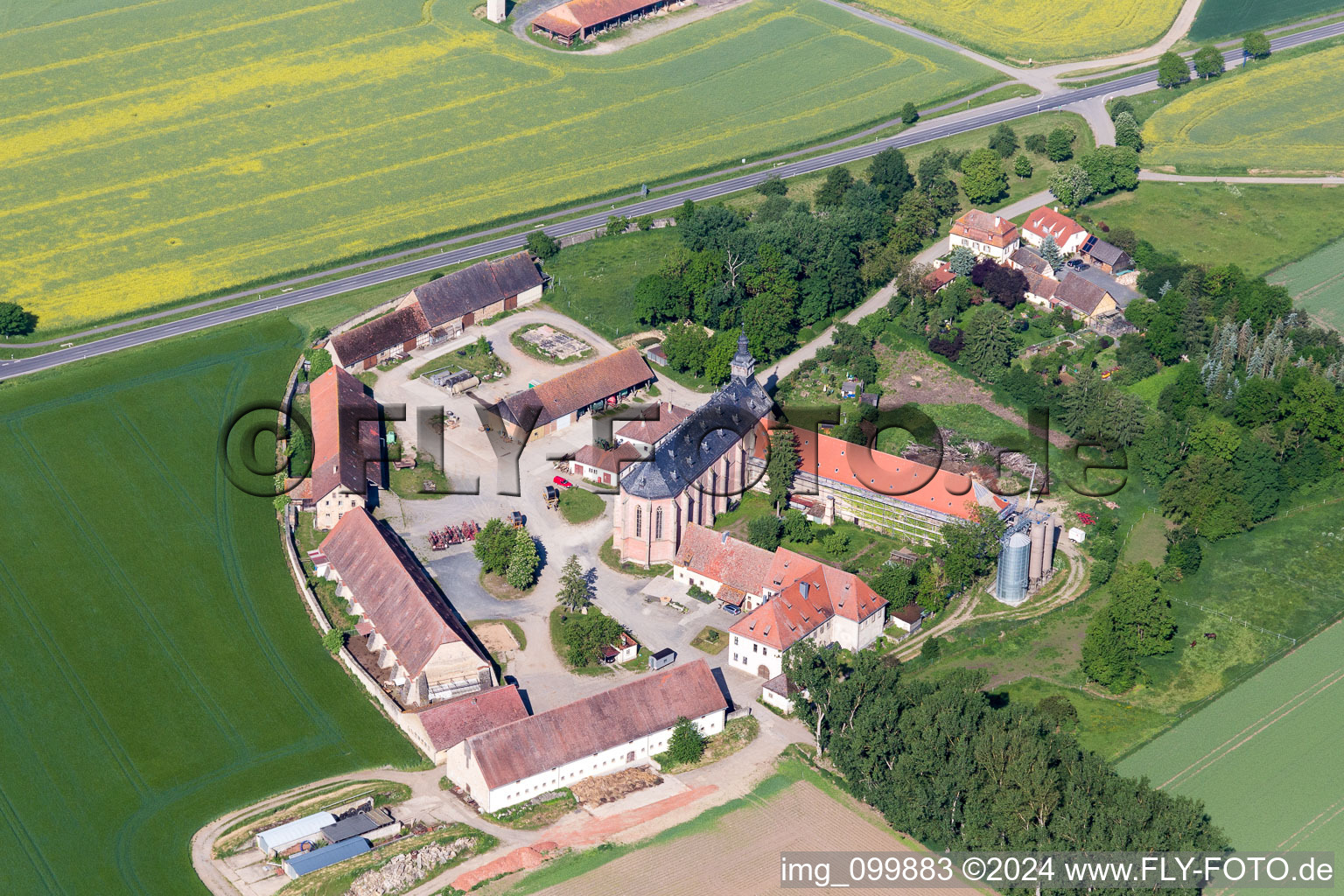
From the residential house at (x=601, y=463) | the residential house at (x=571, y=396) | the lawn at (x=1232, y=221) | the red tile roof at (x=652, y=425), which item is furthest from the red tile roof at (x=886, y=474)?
the lawn at (x=1232, y=221)

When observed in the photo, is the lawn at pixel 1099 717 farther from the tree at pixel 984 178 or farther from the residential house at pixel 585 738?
the tree at pixel 984 178

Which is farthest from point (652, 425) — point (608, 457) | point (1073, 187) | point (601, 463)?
point (1073, 187)

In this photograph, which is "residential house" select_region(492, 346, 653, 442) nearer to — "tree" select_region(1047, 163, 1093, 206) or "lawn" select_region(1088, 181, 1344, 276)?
"tree" select_region(1047, 163, 1093, 206)

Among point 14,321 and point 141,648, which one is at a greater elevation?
point 14,321

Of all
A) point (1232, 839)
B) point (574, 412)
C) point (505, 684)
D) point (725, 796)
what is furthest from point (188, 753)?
point (1232, 839)

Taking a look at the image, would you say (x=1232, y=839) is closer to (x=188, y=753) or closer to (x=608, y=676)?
(x=608, y=676)

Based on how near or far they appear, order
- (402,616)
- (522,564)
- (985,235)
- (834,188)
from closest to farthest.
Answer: (402,616) < (522,564) < (985,235) < (834,188)

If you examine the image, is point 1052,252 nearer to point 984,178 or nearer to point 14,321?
point 984,178
